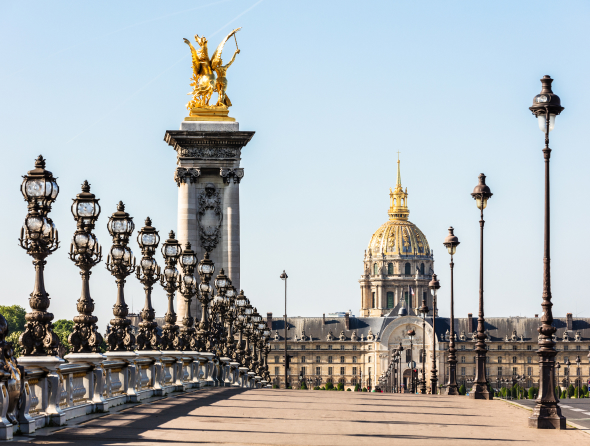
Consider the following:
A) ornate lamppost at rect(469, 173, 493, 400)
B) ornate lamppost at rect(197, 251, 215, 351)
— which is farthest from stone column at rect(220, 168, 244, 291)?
ornate lamppost at rect(469, 173, 493, 400)

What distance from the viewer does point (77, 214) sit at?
2383cm

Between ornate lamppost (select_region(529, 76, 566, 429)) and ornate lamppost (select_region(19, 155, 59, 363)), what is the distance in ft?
32.0

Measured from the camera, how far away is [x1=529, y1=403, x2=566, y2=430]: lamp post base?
886 inches

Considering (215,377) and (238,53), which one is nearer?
(215,377)

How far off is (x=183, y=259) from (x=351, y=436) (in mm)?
18344

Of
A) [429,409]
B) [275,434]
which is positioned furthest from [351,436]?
[429,409]

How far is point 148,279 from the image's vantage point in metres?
30.9

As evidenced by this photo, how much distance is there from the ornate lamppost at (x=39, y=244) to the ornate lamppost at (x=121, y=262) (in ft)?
21.5

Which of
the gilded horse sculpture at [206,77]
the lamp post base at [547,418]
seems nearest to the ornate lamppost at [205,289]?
Result: the lamp post base at [547,418]

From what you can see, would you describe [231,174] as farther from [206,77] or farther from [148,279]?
[148,279]

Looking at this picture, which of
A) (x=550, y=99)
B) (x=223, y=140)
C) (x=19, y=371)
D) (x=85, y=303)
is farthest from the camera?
(x=223, y=140)

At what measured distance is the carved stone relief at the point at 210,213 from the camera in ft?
211

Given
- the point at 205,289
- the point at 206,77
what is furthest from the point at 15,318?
the point at 205,289

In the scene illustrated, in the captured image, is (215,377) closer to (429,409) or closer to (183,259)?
(183,259)
